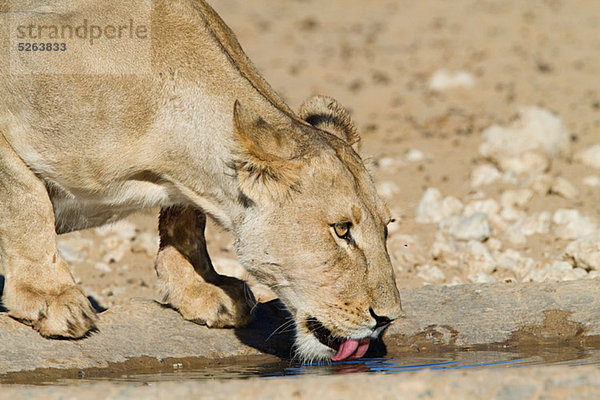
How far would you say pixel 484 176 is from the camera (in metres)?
9.87

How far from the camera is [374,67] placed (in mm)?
15266

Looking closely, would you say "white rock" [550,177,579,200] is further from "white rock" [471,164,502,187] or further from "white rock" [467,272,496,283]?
"white rock" [467,272,496,283]

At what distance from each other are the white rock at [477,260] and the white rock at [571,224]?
792 millimetres

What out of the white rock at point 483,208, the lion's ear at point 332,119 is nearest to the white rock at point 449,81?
the white rock at point 483,208

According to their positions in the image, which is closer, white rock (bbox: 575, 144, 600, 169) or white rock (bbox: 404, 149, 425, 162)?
white rock (bbox: 575, 144, 600, 169)

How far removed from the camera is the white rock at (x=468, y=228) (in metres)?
8.33

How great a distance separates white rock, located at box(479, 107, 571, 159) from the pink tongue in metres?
5.26

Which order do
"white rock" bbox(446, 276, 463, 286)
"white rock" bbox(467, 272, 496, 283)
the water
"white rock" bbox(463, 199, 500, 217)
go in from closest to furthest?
the water < "white rock" bbox(467, 272, 496, 283) < "white rock" bbox(446, 276, 463, 286) < "white rock" bbox(463, 199, 500, 217)

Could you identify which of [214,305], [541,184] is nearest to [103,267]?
[214,305]

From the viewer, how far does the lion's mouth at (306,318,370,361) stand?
536cm

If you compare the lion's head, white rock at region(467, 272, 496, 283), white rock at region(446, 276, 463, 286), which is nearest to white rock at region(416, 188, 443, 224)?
white rock at region(446, 276, 463, 286)

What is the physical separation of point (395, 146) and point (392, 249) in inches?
134

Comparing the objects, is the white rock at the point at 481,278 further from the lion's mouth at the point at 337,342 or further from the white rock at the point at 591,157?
the white rock at the point at 591,157

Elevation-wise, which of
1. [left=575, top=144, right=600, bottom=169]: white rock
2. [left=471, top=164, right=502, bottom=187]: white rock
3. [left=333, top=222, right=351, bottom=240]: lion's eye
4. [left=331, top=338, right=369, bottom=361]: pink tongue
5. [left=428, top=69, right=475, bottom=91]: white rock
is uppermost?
[left=428, top=69, right=475, bottom=91]: white rock
